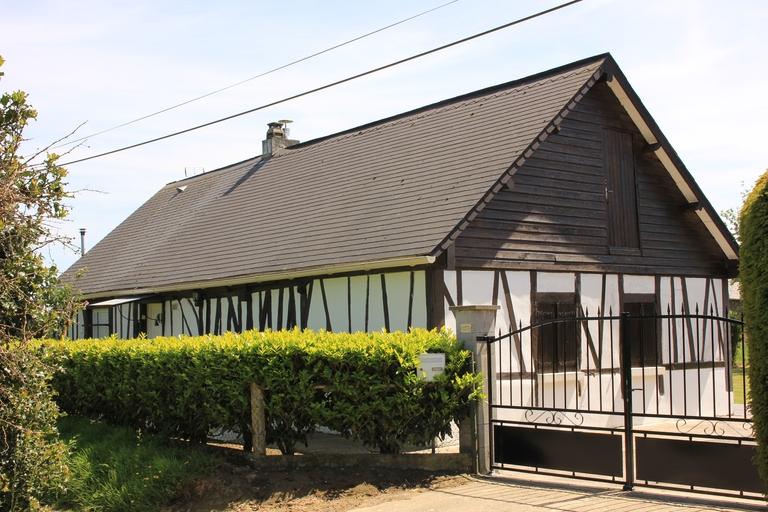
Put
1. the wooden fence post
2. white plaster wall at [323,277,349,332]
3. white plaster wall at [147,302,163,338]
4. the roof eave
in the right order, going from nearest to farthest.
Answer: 1. the wooden fence post
2. white plaster wall at [323,277,349,332]
3. the roof eave
4. white plaster wall at [147,302,163,338]

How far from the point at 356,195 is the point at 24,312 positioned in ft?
29.6

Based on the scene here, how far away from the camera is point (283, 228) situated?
17.8m

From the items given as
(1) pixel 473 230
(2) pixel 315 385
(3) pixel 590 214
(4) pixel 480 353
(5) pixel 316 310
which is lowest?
(2) pixel 315 385

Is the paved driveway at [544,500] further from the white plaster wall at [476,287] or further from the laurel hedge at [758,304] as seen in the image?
the white plaster wall at [476,287]

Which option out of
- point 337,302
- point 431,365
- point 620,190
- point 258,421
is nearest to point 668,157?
point 620,190

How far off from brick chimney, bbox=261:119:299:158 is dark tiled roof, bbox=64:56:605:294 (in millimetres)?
773

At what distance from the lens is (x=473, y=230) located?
13859mm

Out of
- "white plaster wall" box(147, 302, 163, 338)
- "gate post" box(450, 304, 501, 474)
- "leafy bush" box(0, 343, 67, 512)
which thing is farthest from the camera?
"white plaster wall" box(147, 302, 163, 338)

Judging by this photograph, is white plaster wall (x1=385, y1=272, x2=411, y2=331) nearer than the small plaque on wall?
No

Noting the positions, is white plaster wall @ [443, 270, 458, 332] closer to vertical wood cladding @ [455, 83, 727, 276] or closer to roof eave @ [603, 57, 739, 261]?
vertical wood cladding @ [455, 83, 727, 276]

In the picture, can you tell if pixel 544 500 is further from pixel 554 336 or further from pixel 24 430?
pixel 554 336

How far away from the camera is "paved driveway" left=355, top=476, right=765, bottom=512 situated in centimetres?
827

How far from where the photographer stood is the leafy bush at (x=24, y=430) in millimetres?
8633

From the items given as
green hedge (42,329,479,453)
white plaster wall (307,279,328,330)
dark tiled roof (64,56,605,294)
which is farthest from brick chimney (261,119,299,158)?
green hedge (42,329,479,453)
